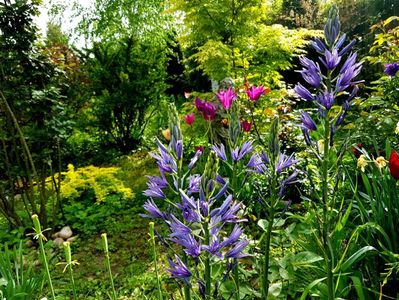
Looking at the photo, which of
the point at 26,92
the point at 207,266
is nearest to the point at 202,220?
the point at 207,266

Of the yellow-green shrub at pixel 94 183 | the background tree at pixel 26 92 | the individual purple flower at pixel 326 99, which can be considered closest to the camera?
the individual purple flower at pixel 326 99

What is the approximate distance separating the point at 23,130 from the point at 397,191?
3.29 meters

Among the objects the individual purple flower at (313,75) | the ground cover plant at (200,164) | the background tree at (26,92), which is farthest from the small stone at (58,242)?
the individual purple flower at (313,75)

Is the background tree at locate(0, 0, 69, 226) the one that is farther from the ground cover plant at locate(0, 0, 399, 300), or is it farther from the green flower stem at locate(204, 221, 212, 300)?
the green flower stem at locate(204, 221, 212, 300)

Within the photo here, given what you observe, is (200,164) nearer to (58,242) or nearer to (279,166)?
(58,242)

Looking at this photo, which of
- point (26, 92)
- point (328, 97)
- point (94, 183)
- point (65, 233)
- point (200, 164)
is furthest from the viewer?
point (94, 183)

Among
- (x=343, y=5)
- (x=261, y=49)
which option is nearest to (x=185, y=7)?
(x=261, y=49)

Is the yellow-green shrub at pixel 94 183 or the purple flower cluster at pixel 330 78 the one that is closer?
the purple flower cluster at pixel 330 78

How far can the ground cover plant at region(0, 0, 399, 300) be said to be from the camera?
1.11 meters

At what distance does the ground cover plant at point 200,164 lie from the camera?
111 cm

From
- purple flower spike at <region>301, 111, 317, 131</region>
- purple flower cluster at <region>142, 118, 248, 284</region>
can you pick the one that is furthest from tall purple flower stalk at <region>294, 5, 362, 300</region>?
purple flower cluster at <region>142, 118, 248, 284</region>

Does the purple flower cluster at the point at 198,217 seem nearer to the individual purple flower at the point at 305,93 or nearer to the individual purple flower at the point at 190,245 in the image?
the individual purple flower at the point at 190,245

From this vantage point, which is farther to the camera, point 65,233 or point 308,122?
point 65,233

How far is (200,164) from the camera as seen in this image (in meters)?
3.58
